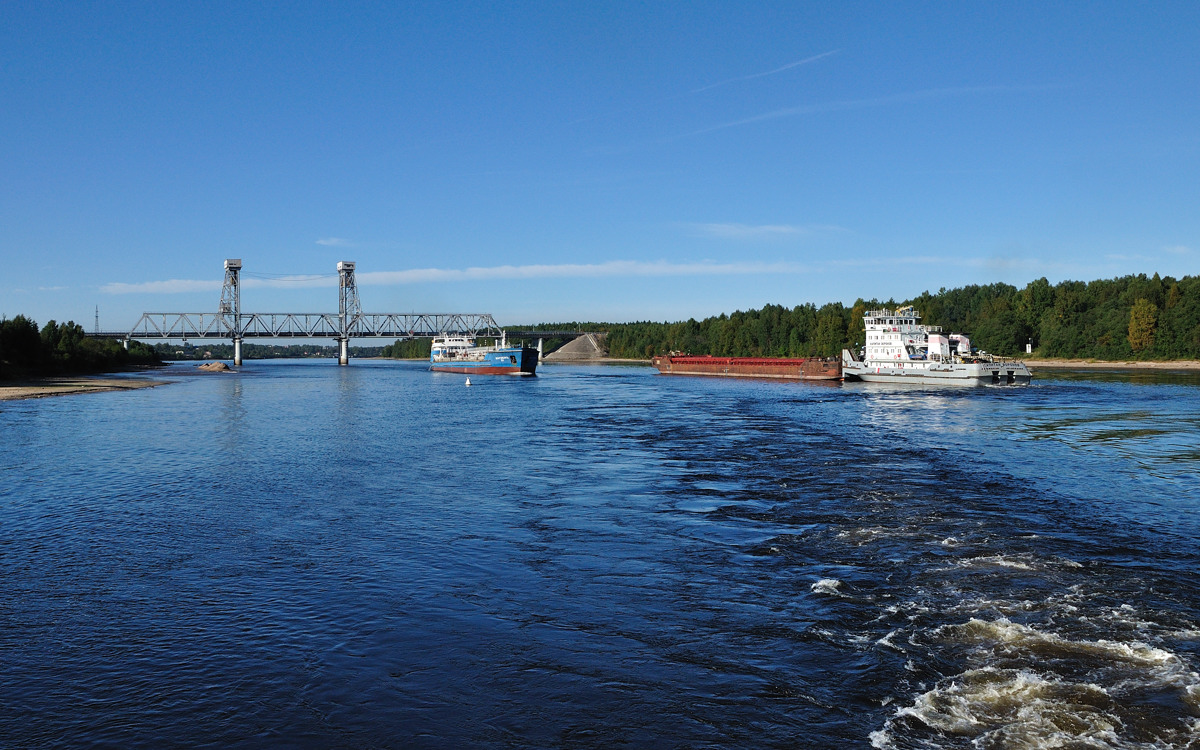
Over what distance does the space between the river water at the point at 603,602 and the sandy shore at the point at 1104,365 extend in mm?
137748

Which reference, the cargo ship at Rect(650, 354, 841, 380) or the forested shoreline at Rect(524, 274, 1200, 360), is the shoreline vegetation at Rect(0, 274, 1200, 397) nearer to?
the forested shoreline at Rect(524, 274, 1200, 360)

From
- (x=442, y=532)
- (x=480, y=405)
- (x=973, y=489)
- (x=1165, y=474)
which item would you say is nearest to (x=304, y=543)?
(x=442, y=532)

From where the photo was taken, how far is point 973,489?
1080 inches

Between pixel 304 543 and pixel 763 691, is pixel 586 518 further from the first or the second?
pixel 763 691

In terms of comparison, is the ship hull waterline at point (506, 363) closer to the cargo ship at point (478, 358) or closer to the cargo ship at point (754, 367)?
the cargo ship at point (478, 358)

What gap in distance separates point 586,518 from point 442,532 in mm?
4187

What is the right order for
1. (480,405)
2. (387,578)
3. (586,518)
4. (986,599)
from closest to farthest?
(986,599), (387,578), (586,518), (480,405)

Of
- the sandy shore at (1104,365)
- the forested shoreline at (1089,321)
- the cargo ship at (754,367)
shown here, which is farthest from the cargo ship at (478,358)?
the sandy shore at (1104,365)

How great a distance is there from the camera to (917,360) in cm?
9950

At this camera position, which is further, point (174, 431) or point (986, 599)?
point (174, 431)

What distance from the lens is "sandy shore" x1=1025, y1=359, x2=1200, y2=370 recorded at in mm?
148250

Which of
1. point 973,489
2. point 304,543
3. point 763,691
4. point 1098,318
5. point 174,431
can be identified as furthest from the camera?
point 1098,318

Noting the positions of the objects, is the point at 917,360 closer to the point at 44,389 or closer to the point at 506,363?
the point at 506,363

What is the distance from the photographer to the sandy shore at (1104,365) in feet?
486
